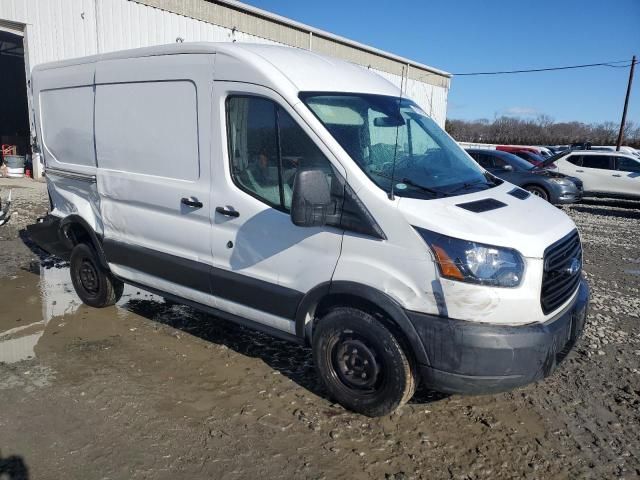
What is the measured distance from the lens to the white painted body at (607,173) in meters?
13.9

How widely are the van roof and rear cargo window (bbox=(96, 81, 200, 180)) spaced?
11.4 inches

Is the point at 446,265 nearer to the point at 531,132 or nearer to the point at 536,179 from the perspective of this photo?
the point at 536,179

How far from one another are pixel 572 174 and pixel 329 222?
13742 mm

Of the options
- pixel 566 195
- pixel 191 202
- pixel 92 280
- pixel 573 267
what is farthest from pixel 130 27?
pixel 573 267

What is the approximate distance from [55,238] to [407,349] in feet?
13.6

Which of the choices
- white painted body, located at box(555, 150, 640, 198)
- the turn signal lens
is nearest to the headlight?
the turn signal lens

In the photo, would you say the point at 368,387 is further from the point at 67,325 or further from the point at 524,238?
the point at 67,325

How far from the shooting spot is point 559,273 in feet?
10.2

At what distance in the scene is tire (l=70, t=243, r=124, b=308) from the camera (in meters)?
5.04

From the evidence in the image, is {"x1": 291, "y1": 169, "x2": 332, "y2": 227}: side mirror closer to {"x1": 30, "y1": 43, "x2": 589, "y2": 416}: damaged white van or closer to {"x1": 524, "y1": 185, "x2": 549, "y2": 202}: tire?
{"x1": 30, "y1": 43, "x2": 589, "y2": 416}: damaged white van

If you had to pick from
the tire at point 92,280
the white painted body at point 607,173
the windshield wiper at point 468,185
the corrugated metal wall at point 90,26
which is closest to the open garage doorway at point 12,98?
the corrugated metal wall at point 90,26

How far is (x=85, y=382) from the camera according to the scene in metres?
3.69

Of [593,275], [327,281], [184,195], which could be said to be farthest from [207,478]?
[593,275]

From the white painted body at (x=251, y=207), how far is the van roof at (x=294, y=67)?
0.04 feet
